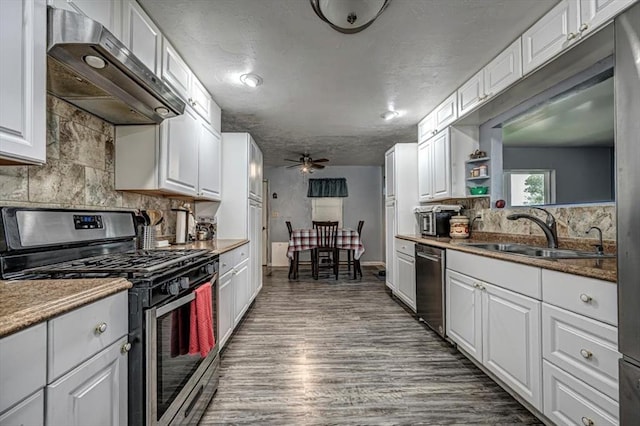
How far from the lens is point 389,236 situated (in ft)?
14.4

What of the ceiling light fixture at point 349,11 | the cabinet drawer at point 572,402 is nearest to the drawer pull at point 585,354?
the cabinet drawer at point 572,402

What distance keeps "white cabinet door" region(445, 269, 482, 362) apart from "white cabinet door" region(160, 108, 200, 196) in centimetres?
220

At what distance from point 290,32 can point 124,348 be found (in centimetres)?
193

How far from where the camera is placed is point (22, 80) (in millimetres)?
945

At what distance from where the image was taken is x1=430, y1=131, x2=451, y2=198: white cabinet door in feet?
10.4

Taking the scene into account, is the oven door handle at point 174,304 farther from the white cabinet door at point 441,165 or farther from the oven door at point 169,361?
the white cabinet door at point 441,165

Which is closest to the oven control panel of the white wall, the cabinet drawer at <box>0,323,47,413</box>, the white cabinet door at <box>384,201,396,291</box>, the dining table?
the cabinet drawer at <box>0,323,47,413</box>

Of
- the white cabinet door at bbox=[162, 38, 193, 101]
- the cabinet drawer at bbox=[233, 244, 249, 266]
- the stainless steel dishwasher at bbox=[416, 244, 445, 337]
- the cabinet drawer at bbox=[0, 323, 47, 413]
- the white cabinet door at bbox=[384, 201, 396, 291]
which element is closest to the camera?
the cabinet drawer at bbox=[0, 323, 47, 413]

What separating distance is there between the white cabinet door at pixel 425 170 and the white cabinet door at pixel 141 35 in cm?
283

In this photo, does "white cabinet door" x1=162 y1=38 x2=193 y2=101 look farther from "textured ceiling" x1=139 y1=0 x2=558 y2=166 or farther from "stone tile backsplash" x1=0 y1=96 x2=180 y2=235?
"stone tile backsplash" x1=0 y1=96 x2=180 y2=235

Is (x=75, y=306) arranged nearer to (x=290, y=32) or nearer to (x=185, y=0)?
(x=185, y=0)

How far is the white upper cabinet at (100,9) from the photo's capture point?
1.20 metres

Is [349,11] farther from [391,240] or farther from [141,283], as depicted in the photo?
[391,240]


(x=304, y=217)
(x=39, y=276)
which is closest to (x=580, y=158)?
(x=39, y=276)
